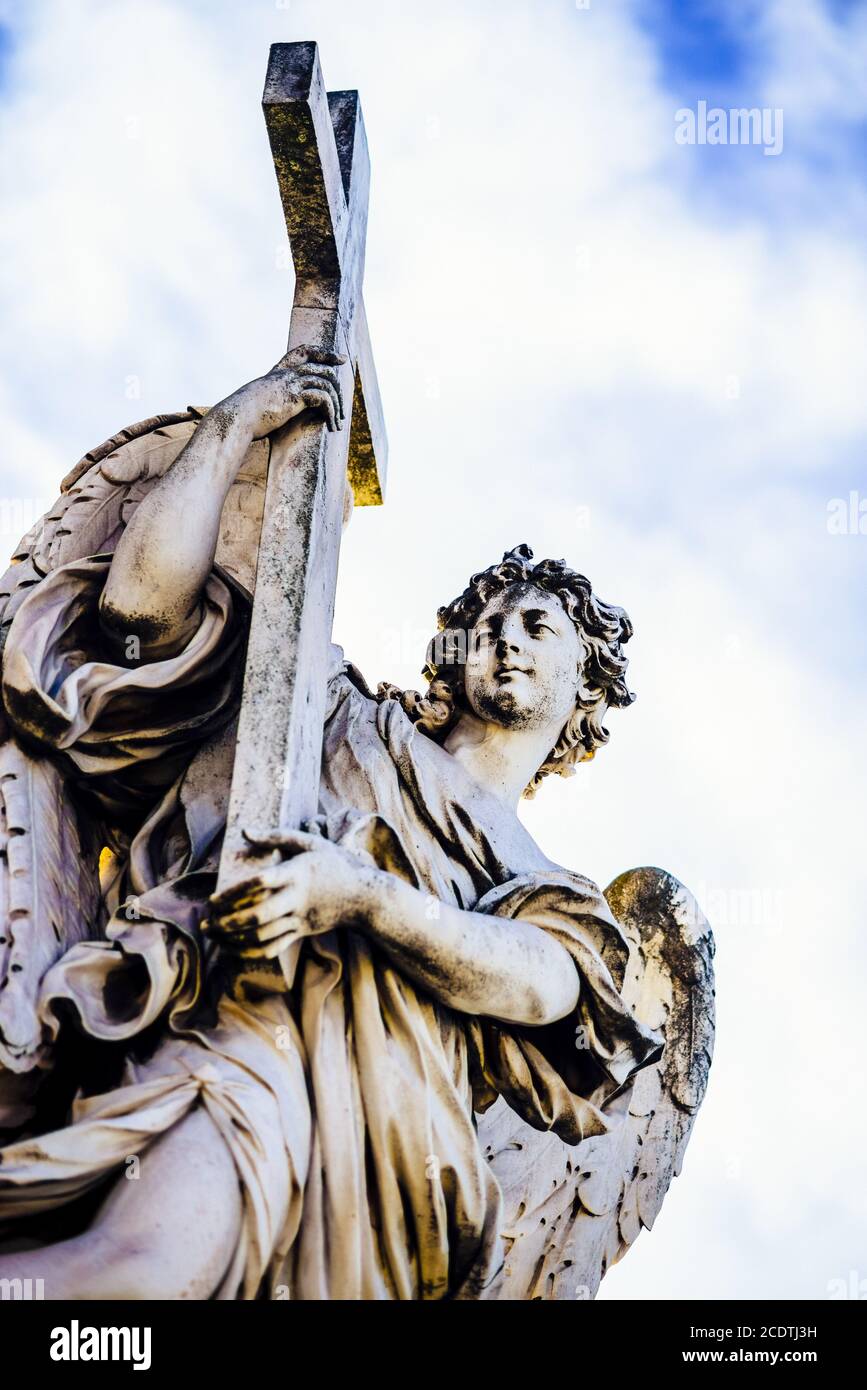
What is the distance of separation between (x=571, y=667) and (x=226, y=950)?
2122mm

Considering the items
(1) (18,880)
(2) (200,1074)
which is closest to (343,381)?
(1) (18,880)

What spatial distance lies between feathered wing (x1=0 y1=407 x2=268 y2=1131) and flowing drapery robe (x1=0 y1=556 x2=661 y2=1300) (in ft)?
0.28

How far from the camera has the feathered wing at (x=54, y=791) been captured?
5328 mm

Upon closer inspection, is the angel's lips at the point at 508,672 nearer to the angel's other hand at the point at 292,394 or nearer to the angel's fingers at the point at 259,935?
the angel's other hand at the point at 292,394

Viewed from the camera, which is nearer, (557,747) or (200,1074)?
(200,1074)

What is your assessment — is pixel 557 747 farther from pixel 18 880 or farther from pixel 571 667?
pixel 18 880

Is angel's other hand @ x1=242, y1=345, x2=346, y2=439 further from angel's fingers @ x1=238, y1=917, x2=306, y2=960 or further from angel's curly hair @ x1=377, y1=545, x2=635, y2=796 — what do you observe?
angel's fingers @ x1=238, y1=917, x2=306, y2=960

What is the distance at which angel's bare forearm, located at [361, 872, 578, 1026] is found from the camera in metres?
5.48

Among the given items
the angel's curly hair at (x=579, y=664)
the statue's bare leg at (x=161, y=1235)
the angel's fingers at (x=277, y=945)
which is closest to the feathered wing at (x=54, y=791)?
the statue's bare leg at (x=161, y=1235)

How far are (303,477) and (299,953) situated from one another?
1480 millimetres

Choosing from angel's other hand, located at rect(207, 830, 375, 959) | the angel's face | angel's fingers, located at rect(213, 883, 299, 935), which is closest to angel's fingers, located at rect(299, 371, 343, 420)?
the angel's face

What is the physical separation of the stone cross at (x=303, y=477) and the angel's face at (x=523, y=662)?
731mm

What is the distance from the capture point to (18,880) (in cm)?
565
